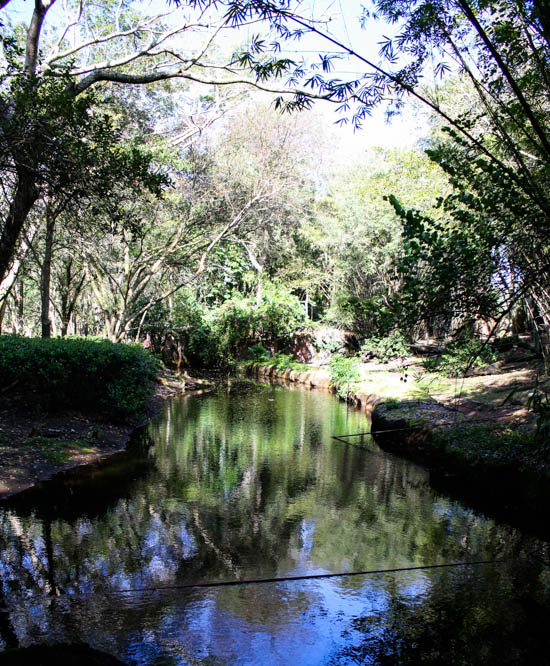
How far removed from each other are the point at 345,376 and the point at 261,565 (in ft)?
38.1

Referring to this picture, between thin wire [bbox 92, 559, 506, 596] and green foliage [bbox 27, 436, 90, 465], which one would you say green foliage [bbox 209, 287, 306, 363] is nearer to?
green foliage [bbox 27, 436, 90, 465]

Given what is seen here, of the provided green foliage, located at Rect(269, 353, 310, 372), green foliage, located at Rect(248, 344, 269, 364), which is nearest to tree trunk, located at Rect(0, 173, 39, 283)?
green foliage, located at Rect(269, 353, 310, 372)

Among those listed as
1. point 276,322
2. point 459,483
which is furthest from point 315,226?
point 459,483

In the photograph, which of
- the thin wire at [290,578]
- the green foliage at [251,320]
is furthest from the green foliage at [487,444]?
the green foliage at [251,320]

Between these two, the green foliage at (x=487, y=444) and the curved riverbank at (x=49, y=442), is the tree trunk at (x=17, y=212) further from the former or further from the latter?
the green foliage at (x=487, y=444)

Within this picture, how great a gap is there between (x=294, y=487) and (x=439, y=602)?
3447 mm

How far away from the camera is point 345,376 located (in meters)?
16.5

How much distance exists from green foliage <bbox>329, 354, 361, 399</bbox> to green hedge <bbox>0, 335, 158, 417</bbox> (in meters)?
6.91

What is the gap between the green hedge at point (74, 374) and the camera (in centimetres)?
850

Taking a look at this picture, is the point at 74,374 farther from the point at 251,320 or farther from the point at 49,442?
the point at 251,320

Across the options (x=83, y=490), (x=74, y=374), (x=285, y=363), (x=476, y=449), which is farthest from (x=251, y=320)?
(x=83, y=490)

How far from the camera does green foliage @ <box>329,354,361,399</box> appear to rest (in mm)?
16125

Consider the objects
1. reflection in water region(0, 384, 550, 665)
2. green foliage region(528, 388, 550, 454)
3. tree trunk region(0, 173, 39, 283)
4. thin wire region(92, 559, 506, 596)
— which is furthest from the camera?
tree trunk region(0, 173, 39, 283)

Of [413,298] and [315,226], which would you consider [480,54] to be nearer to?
[413,298]
